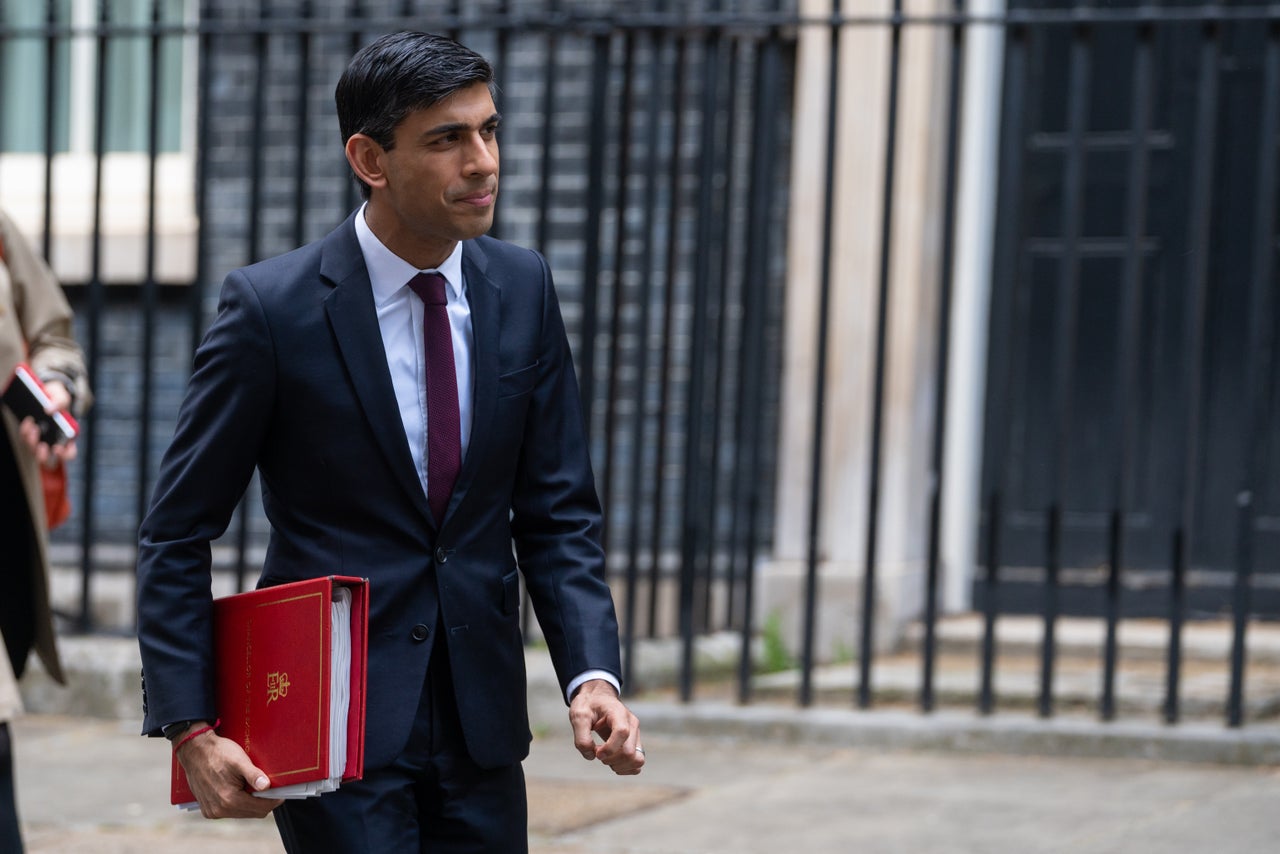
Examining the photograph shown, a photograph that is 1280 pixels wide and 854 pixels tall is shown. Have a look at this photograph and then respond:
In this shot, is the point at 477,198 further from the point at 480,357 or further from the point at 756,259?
the point at 756,259

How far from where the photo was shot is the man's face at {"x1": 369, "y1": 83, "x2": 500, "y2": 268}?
247 cm

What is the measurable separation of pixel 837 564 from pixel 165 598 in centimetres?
505

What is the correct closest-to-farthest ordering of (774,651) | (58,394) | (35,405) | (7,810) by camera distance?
(7,810) < (35,405) < (58,394) < (774,651)

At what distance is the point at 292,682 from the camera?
2.43 meters

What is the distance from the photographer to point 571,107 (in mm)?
7957

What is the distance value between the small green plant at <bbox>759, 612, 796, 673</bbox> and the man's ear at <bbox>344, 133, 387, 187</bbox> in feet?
16.2

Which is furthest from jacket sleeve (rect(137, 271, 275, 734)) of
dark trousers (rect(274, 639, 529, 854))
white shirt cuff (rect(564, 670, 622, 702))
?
white shirt cuff (rect(564, 670, 622, 702))

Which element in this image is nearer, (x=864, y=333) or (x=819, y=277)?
(x=819, y=277)

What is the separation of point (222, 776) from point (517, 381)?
68 cm

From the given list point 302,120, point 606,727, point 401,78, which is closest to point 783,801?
point 302,120

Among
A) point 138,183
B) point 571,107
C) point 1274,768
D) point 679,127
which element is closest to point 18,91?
point 138,183

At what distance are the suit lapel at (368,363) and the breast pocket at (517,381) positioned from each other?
0.16 metres

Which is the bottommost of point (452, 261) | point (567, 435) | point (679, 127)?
point (567, 435)

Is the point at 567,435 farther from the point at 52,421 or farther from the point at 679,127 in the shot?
the point at 679,127
